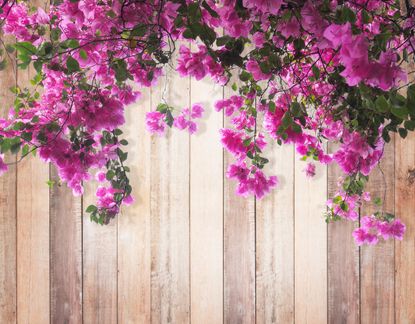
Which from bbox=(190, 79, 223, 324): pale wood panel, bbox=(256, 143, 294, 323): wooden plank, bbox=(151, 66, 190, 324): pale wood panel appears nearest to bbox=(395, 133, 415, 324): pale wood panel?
bbox=(256, 143, 294, 323): wooden plank

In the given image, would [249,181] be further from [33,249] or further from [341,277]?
[33,249]

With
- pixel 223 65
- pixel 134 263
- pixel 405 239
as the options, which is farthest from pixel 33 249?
pixel 405 239

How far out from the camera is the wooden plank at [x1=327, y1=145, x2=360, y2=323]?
181cm

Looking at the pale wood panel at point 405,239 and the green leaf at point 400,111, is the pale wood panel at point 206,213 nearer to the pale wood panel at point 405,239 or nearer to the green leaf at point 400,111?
the pale wood panel at point 405,239

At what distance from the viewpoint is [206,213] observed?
1.80 metres

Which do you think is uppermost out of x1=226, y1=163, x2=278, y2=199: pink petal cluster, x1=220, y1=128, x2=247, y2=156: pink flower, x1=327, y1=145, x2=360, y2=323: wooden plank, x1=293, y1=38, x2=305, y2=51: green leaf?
x1=293, y1=38, x2=305, y2=51: green leaf

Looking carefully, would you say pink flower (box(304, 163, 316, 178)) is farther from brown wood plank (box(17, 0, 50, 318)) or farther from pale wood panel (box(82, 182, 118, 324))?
brown wood plank (box(17, 0, 50, 318))

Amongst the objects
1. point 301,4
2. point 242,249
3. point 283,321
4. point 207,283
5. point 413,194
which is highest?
point 301,4

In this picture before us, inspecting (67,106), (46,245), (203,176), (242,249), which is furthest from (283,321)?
(67,106)

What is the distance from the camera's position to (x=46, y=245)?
70.6 inches

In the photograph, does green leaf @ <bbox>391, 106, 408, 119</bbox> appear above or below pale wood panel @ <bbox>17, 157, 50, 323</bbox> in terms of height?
above

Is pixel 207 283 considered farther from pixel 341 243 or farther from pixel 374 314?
pixel 374 314

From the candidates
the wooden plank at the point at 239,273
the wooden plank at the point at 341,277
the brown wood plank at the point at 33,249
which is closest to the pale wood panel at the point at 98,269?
the brown wood plank at the point at 33,249

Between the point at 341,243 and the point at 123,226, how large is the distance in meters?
0.77
